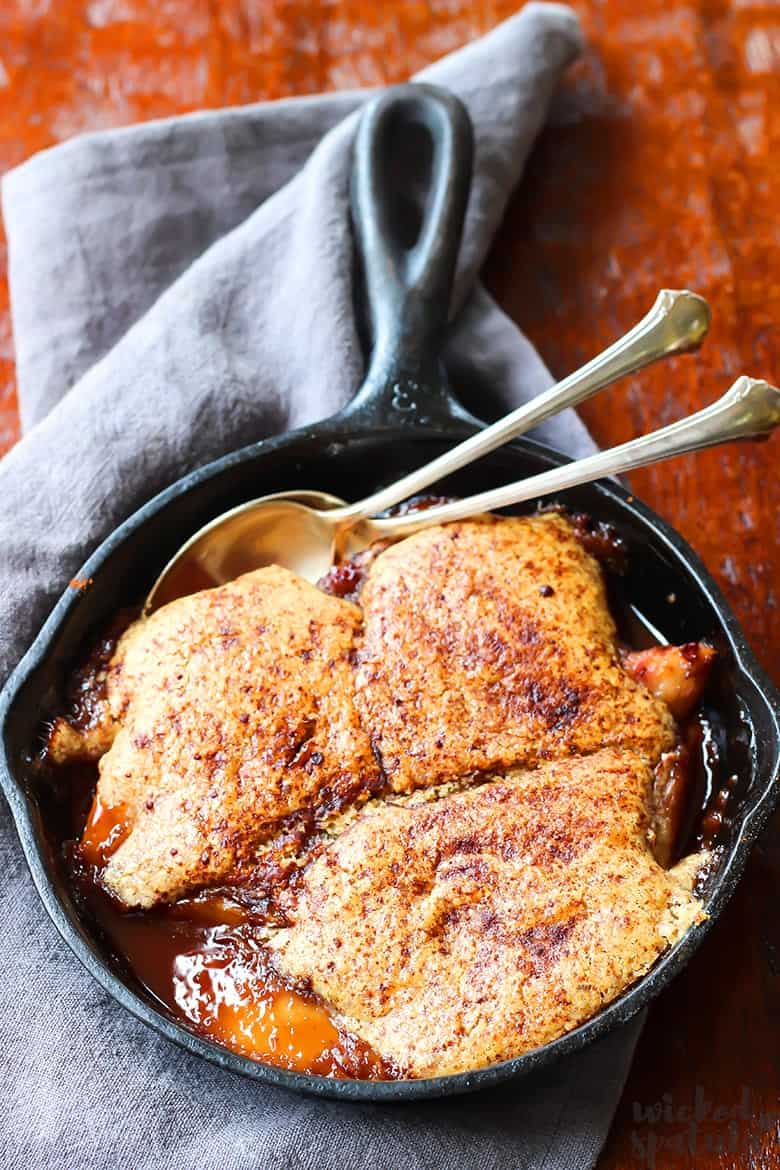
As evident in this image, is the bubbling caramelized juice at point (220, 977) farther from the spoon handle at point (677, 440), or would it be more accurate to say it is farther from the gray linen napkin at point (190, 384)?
the spoon handle at point (677, 440)

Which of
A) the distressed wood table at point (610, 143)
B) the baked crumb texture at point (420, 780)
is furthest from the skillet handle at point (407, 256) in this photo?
the distressed wood table at point (610, 143)

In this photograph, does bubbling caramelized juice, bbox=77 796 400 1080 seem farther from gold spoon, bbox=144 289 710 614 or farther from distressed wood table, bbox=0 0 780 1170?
distressed wood table, bbox=0 0 780 1170

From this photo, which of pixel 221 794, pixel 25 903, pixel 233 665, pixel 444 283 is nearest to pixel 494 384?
pixel 444 283

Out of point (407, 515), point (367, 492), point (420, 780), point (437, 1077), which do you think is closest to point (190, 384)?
point (367, 492)

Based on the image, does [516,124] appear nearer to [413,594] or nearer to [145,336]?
[145,336]

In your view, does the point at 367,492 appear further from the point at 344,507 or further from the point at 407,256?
the point at 407,256
